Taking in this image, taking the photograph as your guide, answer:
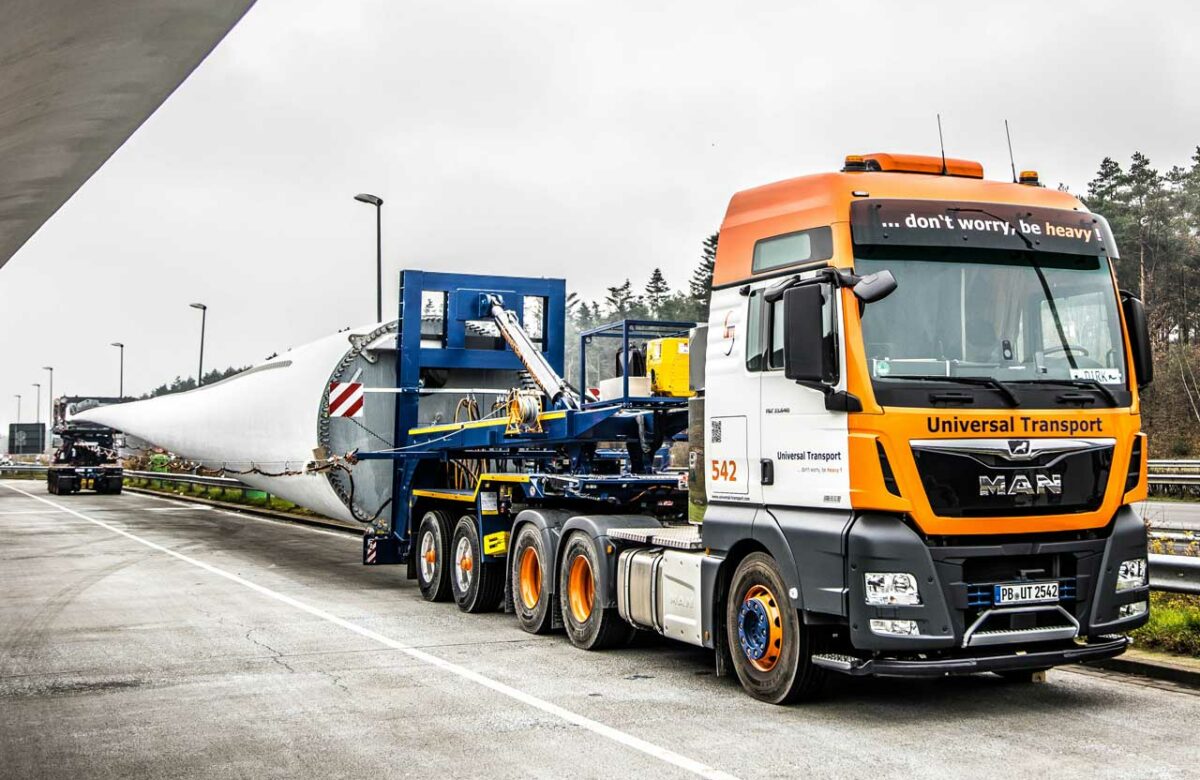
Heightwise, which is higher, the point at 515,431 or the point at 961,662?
the point at 515,431

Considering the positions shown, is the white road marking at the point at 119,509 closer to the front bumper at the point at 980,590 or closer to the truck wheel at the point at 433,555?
the truck wheel at the point at 433,555

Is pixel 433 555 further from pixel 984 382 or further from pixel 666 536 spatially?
pixel 984 382

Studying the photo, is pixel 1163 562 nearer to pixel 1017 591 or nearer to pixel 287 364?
pixel 1017 591

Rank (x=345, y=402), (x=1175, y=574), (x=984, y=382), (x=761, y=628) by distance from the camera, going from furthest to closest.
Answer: (x=345, y=402)
(x=1175, y=574)
(x=761, y=628)
(x=984, y=382)

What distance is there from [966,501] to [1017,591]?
65cm

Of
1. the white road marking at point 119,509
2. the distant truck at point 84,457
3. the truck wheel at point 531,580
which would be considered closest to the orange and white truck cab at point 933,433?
the truck wheel at point 531,580

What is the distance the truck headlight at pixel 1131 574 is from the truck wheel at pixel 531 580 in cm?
512

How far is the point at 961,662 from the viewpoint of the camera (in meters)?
7.16

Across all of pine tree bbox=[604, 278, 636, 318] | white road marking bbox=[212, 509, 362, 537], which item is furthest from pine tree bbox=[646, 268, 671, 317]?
white road marking bbox=[212, 509, 362, 537]

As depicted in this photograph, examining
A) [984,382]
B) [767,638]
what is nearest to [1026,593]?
[984,382]

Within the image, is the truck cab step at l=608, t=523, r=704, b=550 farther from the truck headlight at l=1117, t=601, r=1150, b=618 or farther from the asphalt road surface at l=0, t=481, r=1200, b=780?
the truck headlight at l=1117, t=601, r=1150, b=618

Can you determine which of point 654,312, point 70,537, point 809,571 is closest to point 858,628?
point 809,571

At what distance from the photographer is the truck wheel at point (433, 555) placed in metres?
Result: 13.9

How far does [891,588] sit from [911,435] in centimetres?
91
